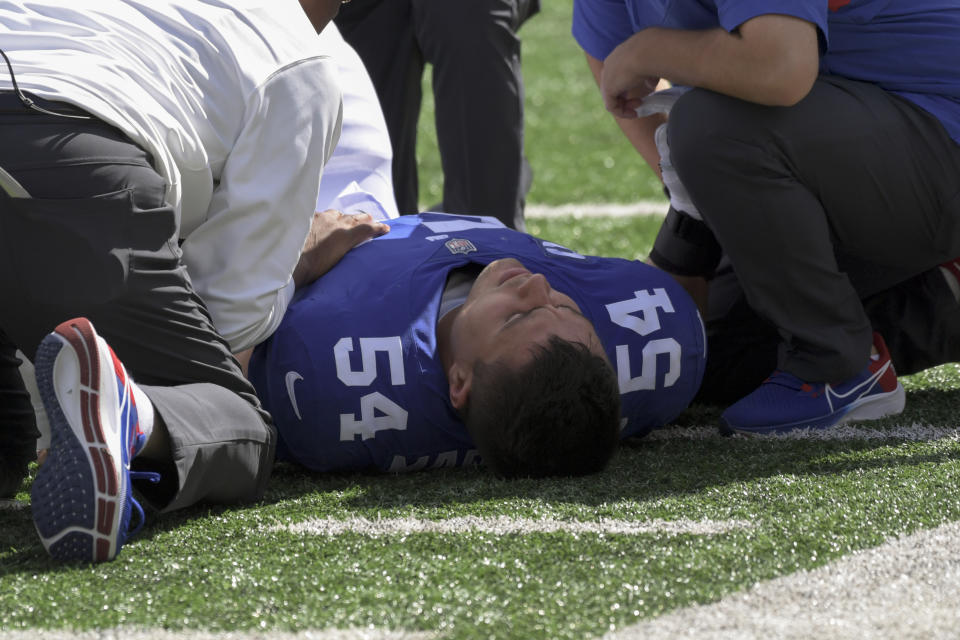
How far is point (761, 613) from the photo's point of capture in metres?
1.56

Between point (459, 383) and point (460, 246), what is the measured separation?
42cm

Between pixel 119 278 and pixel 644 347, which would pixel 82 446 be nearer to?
pixel 119 278

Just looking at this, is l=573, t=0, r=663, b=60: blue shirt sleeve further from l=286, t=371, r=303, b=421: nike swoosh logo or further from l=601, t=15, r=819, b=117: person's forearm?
l=286, t=371, r=303, b=421: nike swoosh logo

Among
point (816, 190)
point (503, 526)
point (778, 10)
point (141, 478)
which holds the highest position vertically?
point (778, 10)

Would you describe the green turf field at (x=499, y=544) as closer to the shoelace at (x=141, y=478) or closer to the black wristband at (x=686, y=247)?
the shoelace at (x=141, y=478)

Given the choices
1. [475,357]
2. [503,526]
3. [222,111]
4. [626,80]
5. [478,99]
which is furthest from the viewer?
[478,99]

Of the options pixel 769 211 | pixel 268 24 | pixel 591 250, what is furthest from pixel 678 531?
pixel 591 250

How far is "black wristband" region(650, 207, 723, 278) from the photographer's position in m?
3.00

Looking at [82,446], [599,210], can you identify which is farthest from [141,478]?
[599,210]

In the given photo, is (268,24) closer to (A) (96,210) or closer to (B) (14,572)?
(A) (96,210)

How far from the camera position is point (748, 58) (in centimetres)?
248

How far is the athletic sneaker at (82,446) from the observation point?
175 centimetres

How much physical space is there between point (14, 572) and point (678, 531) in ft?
3.32

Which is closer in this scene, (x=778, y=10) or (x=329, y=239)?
(x=778, y=10)
